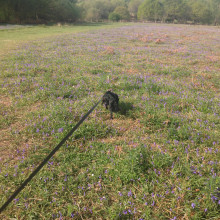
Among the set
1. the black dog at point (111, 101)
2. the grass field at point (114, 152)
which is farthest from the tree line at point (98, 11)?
the black dog at point (111, 101)

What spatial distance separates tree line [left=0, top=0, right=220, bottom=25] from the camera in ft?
167

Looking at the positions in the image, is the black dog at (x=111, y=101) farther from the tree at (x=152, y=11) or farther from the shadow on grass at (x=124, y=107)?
the tree at (x=152, y=11)

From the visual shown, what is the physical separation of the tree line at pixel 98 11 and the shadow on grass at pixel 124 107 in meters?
58.4

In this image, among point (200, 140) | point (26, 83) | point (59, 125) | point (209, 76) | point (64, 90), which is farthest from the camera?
point (209, 76)

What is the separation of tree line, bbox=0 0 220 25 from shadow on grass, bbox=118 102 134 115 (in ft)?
192

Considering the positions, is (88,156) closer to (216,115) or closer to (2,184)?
(2,184)

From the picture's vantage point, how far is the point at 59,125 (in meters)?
4.56

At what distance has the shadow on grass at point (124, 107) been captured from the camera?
5.28m

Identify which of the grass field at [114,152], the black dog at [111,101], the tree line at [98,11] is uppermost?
the tree line at [98,11]

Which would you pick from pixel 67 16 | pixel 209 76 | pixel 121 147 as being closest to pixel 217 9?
pixel 67 16

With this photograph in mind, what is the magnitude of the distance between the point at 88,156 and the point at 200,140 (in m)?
2.92

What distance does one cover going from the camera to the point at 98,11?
340ft

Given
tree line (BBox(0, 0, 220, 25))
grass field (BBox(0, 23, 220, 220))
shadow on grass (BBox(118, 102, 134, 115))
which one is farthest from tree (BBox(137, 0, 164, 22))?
shadow on grass (BBox(118, 102, 134, 115))

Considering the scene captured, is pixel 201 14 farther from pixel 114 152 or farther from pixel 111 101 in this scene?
pixel 114 152
